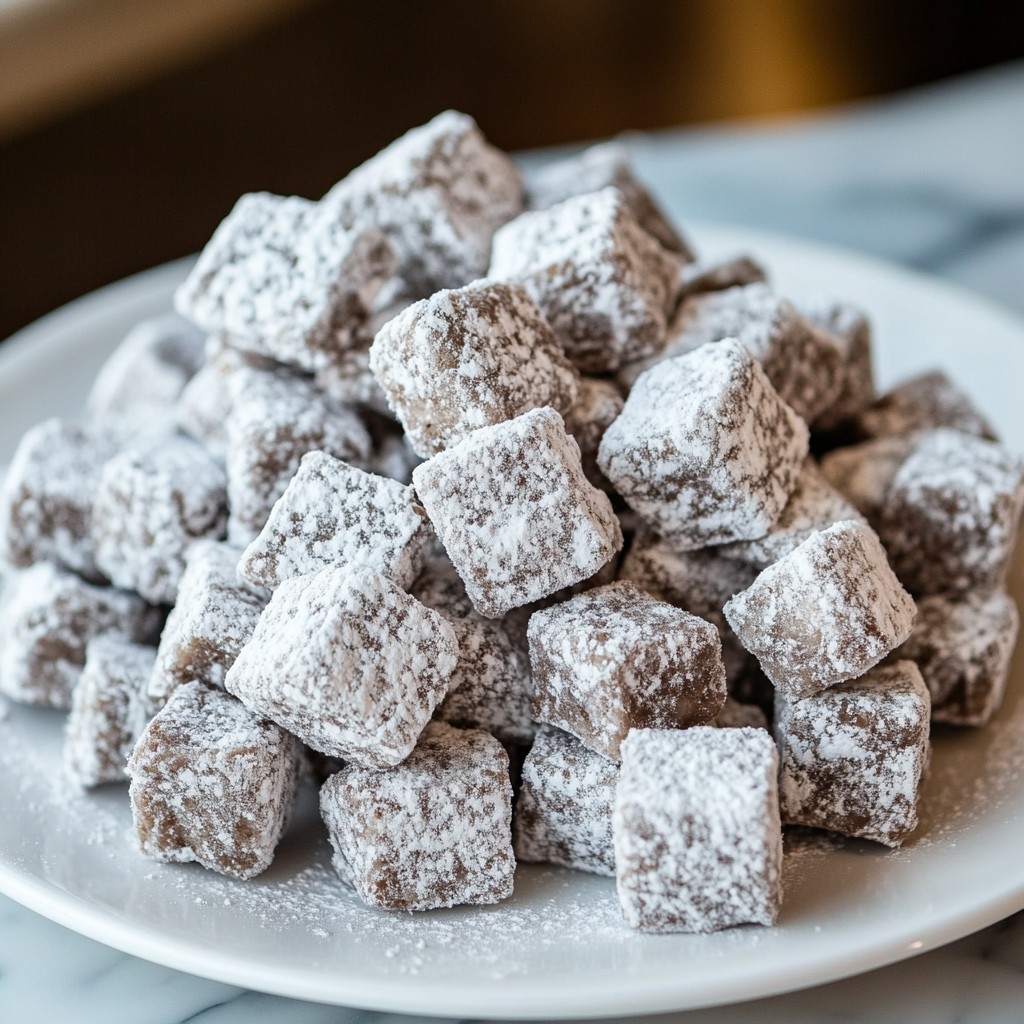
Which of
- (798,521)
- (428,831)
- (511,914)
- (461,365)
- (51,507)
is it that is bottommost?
(511,914)

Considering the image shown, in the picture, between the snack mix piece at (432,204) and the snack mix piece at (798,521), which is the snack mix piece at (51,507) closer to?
the snack mix piece at (432,204)

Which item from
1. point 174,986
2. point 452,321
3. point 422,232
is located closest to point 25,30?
point 422,232

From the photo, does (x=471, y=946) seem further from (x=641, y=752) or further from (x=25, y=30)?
(x=25, y=30)

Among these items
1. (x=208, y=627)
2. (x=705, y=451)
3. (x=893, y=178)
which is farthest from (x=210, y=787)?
(x=893, y=178)

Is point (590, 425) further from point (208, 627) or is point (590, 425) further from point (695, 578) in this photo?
point (208, 627)

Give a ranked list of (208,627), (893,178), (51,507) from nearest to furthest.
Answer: (208,627)
(51,507)
(893,178)
